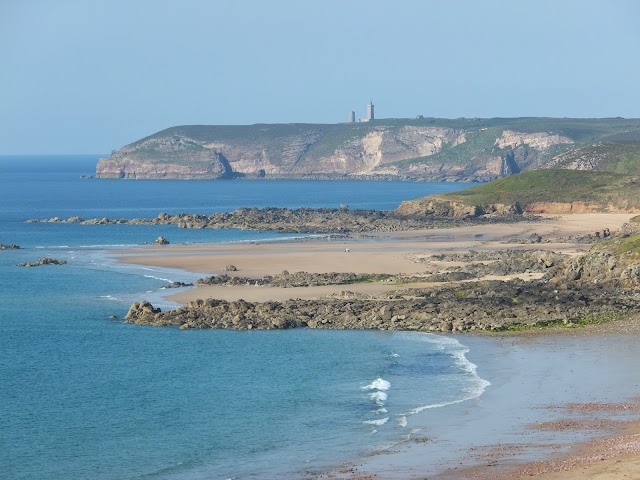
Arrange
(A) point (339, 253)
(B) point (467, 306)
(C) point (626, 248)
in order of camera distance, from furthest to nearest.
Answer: (A) point (339, 253) < (C) point (626, 248) < (B) point (467, 306)

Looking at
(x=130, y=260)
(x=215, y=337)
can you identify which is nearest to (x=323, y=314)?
(x=215, y=337)

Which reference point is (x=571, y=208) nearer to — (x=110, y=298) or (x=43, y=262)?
(x=43, y=262)

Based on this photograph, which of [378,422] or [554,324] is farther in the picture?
[554,324]

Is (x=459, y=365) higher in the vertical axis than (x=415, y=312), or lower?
lower

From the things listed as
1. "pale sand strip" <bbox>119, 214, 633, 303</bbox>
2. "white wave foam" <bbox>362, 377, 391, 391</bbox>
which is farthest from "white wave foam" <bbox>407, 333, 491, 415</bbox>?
"pale sand strip" <bbox>119, 214, 633, 303</bbox>

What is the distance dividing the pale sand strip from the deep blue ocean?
7058mm

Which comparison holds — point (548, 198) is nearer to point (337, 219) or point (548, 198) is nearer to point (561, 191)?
point (561, 191)

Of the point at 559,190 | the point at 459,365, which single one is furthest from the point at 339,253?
the point at 559,190

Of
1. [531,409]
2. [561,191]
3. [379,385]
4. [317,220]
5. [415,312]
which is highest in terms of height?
[561,191]

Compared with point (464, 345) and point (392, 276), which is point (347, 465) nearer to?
point (464, 345)

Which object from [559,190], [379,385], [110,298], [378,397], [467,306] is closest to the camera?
[378,397]

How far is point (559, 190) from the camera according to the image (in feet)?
415

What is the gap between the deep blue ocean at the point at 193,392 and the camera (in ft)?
100

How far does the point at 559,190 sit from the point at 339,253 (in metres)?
50.7
